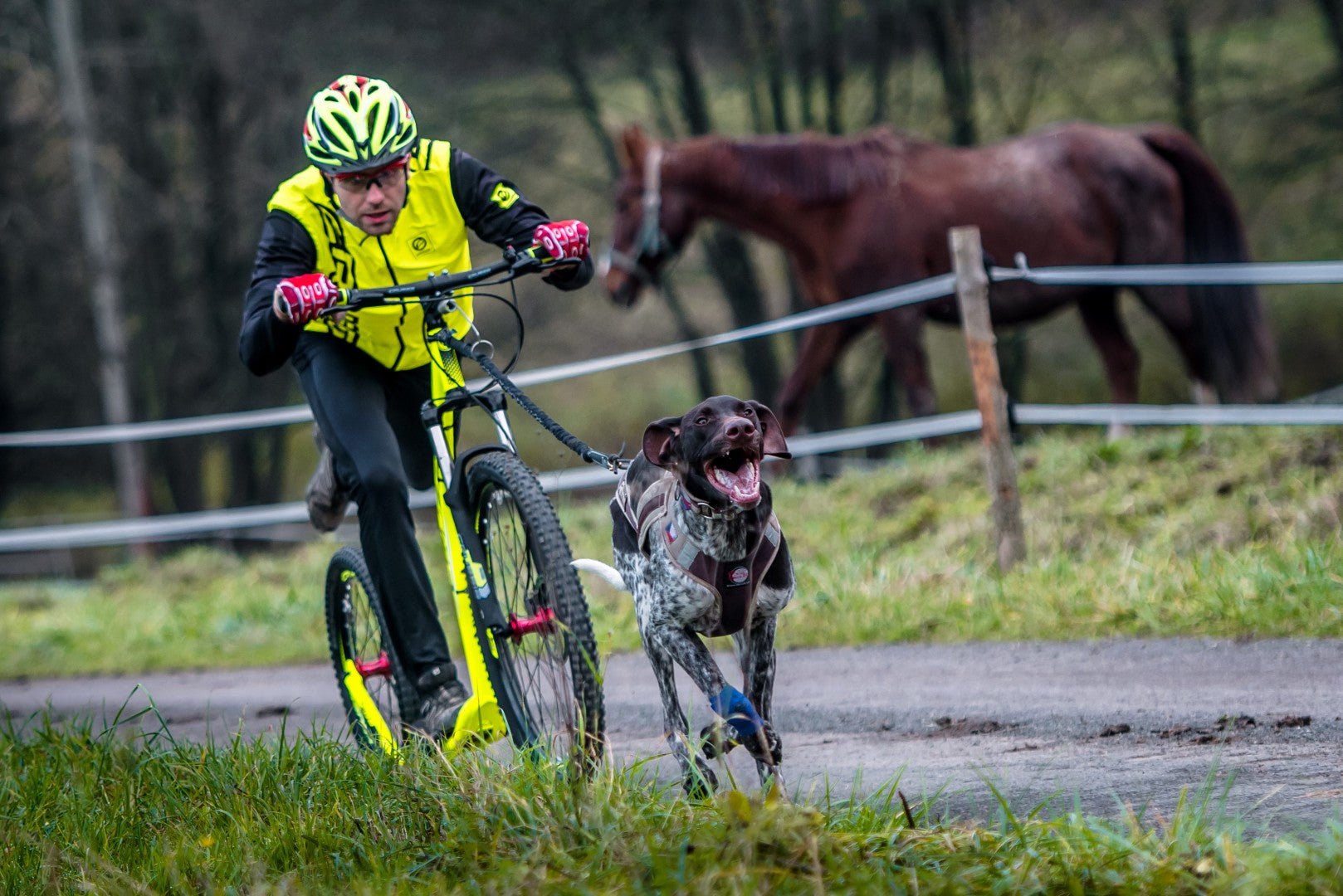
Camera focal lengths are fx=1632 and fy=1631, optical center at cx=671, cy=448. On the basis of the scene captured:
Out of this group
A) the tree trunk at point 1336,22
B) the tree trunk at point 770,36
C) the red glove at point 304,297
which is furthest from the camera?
the tree trunk at point 770,36

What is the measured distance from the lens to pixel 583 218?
22484 mm

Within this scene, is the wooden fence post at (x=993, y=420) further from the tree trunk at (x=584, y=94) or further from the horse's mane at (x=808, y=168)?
the tree trunk at (x=584, y=94)

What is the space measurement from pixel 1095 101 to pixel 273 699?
17.0m

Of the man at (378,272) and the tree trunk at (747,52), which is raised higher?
the tree trunk at (747,52)

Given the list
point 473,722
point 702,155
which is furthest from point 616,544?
point 702,155

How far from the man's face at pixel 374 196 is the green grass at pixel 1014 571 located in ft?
4.95

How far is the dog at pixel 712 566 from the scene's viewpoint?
391 cm

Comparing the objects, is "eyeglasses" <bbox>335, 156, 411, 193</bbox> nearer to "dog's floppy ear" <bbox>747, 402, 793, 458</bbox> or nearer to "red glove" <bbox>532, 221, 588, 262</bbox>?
"red glove" <bbox>532, 221, 588, 262</bbox>

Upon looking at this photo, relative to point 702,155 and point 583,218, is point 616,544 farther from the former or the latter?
point 583,218

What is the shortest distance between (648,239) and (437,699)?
829 cm

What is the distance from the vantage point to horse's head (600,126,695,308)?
1266cm

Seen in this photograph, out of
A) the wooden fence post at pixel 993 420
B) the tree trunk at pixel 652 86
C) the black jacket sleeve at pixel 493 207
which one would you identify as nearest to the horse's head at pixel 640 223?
the wooden fence post at pixel 993 420

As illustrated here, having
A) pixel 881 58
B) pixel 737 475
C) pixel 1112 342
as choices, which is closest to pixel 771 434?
pixel 737 475

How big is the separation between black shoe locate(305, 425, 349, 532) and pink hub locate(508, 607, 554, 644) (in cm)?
94
